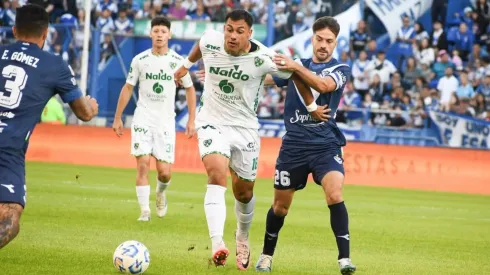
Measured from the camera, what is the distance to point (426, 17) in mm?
31656

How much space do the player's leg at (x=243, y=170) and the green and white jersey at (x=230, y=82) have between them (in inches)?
4.5

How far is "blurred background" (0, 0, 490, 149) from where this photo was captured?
2747 cm

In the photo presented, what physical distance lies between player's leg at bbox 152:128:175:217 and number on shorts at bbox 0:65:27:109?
7.11m

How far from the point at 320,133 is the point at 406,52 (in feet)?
69.6

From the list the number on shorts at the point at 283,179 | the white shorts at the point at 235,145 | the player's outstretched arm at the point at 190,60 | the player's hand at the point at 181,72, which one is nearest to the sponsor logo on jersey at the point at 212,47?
the player's outstretched arm at the point at 190,60

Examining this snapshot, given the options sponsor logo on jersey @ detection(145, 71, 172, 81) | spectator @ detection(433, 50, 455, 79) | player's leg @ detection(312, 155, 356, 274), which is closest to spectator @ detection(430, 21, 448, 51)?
spectator @ detection(433, 50, 455, 79)

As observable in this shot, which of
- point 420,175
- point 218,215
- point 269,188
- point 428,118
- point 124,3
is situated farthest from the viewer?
point 124,3

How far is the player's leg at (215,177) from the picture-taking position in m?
9.12

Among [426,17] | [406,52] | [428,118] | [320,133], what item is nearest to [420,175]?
[428,118]

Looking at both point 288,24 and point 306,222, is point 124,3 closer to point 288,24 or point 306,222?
point 288,24

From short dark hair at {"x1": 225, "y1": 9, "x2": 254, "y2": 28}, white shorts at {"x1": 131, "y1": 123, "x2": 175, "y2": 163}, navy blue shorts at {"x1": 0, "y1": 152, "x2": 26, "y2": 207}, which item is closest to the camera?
navy blue shorts at {"x1": 0, "y1": 152, "x2": 26, "y2": 207}

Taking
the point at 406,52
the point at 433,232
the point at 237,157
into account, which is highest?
the point at 406,52

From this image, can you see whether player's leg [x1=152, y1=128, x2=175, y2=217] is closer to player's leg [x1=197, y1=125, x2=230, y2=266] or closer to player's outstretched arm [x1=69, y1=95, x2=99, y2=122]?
player's leg [x1=197, y1=125, x2=230, y2=266]

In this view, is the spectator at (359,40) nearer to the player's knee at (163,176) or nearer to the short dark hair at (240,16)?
the player's knee at (163,176)
